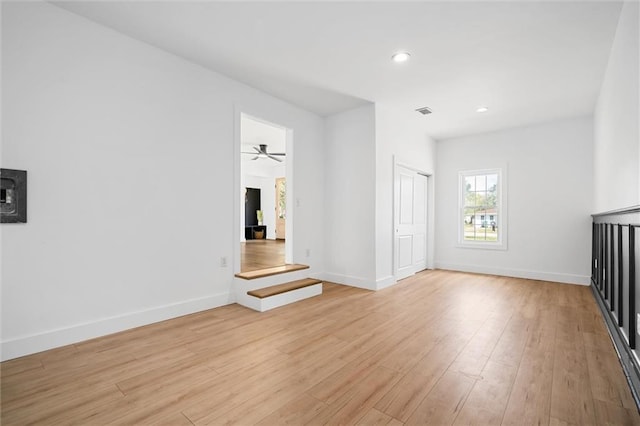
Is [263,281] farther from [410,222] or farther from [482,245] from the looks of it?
[482,245]

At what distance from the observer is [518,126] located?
552 centimetres

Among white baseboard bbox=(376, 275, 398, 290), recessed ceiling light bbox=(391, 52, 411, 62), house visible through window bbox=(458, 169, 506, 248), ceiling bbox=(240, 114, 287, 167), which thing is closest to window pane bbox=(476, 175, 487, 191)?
house visible through window bbox=(458, 169, 506, 248)

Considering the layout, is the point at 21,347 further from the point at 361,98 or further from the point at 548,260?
the point at 548,260

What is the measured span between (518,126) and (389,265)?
351 cm

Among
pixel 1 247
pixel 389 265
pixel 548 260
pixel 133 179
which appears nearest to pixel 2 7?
pixel 133 179

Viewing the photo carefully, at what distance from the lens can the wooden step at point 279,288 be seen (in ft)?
11.7

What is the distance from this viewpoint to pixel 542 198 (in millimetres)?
5332

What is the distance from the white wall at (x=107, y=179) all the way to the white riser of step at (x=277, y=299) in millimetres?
272

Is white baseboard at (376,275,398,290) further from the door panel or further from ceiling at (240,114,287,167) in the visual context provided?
ceiling at (240,114,287,167)

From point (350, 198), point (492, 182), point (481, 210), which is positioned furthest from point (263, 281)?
point (492, 182)

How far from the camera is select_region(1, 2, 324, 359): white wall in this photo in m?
2.37

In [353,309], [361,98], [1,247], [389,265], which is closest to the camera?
[1,247]

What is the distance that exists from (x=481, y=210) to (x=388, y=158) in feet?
8.29

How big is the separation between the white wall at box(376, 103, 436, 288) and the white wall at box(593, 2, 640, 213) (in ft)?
7.92
